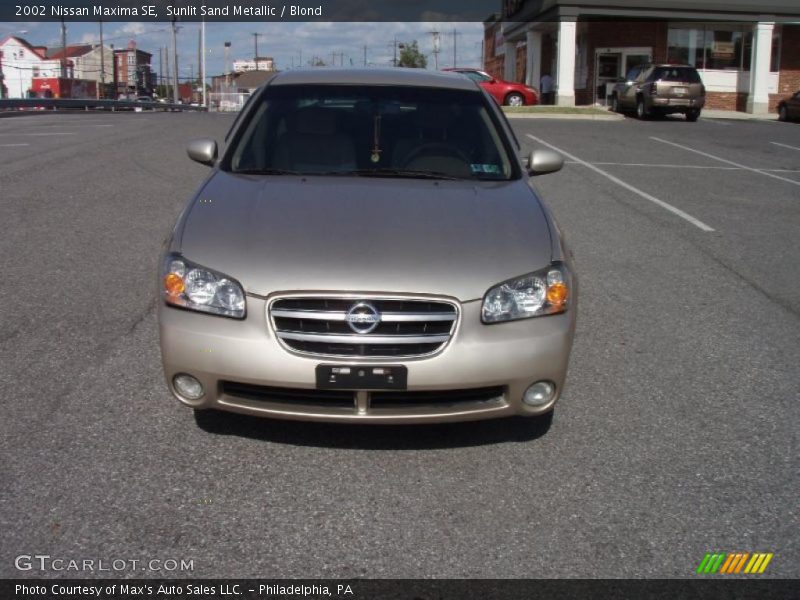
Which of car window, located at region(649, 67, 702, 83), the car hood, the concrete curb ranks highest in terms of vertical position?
car window, located at region(649, 67, 702, 83)

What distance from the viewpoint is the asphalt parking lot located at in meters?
3.08

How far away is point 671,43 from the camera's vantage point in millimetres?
36219

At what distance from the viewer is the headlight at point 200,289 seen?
350cm

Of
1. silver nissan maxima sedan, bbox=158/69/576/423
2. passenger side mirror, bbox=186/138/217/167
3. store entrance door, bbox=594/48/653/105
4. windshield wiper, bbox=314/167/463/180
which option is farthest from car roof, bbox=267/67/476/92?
store entrance door, bbox=594/48/653/105

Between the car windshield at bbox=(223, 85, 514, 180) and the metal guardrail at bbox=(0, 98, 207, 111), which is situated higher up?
the metal guardrail at bbox=(0, 98, 207, 111)

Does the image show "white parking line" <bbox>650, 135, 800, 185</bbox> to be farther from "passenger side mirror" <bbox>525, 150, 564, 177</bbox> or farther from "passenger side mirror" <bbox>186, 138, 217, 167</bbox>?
"passenger side mirror" <bbox>186, 138, 217, 167</bbox>

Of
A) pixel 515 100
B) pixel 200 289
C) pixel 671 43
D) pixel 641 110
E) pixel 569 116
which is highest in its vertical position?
pixel 671 43

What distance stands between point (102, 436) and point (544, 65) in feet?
127

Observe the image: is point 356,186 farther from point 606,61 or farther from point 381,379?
point 606,61

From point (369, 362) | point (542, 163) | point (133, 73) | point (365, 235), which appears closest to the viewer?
point (369, 362)

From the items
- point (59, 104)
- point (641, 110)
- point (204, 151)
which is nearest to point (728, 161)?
point (641, 110)

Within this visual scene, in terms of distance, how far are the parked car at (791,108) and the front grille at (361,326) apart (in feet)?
96.5

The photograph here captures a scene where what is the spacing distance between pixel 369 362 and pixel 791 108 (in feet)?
98.2

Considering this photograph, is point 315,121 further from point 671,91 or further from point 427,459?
point 671,91
